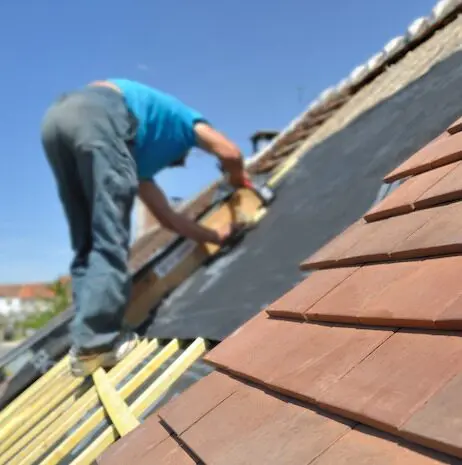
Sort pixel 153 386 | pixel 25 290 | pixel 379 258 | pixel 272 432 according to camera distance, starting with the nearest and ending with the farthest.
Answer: pixel 272 432 < pixel 379 258 < pixel 153 386 < pixel 25 290

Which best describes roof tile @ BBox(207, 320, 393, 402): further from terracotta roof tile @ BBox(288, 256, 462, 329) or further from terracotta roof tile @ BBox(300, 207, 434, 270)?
terracotta roof tile @ BBox(300, 207, 434, 270)

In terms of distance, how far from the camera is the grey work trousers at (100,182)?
2721 millimetres

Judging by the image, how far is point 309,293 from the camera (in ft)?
4.77

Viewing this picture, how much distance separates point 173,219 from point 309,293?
236 centimetres

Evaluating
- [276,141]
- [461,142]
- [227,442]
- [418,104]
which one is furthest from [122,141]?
[276,141]

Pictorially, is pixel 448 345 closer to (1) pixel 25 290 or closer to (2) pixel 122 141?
(2) pixel 122 141

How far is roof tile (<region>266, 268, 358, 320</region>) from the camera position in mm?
1386

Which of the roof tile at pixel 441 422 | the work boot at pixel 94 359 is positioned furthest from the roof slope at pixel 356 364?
the work boot at pixel 94 359

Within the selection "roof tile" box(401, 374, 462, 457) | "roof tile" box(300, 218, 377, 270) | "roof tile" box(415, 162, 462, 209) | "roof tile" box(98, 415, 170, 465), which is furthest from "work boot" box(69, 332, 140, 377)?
"roof tile" box(401, 374, 462, 457)

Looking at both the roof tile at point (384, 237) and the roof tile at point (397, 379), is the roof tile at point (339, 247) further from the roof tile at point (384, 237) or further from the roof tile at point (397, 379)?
the roof tile at point (397, 379)

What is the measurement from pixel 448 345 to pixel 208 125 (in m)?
2.73

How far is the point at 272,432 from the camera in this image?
1.00 meters

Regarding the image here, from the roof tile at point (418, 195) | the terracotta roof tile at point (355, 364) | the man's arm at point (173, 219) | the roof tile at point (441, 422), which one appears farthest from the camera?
the man's arm at point (173, 219)

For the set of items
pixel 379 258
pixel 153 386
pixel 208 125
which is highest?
pixel 208 125
